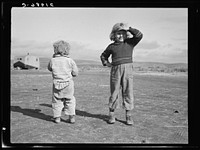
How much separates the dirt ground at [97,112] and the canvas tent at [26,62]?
8 centimetres

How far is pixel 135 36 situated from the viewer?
2.35 m

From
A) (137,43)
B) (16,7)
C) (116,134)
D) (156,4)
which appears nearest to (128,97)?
(116,134)

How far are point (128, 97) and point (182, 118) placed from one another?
62cm

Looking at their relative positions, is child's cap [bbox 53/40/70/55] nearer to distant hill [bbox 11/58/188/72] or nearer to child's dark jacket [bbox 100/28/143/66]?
distant hill [bbox 11/58/188/72]

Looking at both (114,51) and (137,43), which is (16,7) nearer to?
(114,51)

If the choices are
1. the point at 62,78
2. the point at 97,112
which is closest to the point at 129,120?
the point at 97,112

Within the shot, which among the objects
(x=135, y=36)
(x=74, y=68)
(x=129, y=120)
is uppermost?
(x=135, y=36)

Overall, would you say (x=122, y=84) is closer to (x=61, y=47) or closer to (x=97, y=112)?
(x=97, y=112)

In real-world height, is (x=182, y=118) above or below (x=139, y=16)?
below

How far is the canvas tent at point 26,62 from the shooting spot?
255 centimetres

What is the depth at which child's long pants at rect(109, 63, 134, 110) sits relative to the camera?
238 cm

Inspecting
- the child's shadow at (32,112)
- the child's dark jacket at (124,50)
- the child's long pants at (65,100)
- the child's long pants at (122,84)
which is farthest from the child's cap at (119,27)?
the child's shadow at (32,112)

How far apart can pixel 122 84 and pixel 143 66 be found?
1.22 ft

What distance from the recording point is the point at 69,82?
2400 millimetres
